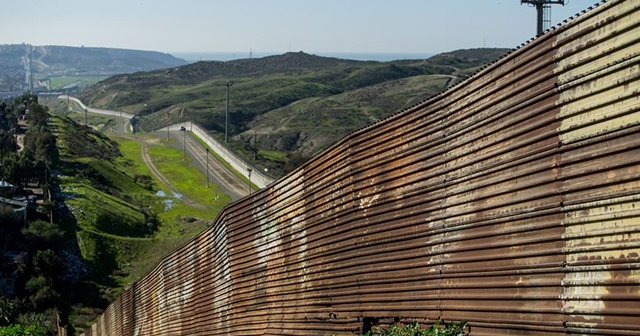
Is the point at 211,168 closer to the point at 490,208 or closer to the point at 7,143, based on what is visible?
the point at 7,143

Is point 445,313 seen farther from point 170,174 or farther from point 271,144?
point 271,144

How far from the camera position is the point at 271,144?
269 ft

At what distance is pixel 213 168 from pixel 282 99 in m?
54.4

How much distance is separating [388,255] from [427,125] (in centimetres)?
174

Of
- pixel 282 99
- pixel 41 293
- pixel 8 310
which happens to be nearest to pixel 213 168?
pixel 41 293

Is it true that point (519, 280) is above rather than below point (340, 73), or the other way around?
below

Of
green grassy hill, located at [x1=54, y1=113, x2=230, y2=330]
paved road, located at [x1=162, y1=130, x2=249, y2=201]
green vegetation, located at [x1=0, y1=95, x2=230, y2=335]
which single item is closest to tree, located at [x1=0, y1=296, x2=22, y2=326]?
green vegetation, located at [x1=0, y1=95, x2=230, y2=335]

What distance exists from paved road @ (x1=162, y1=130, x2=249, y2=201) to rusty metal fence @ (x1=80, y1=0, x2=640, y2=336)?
36.0m

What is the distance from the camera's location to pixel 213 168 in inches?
2356

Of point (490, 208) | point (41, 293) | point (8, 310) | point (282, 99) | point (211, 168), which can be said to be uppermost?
point (282, 99)

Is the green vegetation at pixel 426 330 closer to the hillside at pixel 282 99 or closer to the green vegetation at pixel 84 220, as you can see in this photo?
the green vegetation at pixel 84 220

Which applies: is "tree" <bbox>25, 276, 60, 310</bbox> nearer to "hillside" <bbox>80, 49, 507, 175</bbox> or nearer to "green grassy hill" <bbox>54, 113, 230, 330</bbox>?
→ "green grassy hill" <bbox>54, 113, 230, 330</bbox>

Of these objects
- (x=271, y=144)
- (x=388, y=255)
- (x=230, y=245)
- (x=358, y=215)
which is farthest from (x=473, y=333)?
(x=271, y=144)

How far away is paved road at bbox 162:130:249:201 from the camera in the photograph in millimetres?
51662
